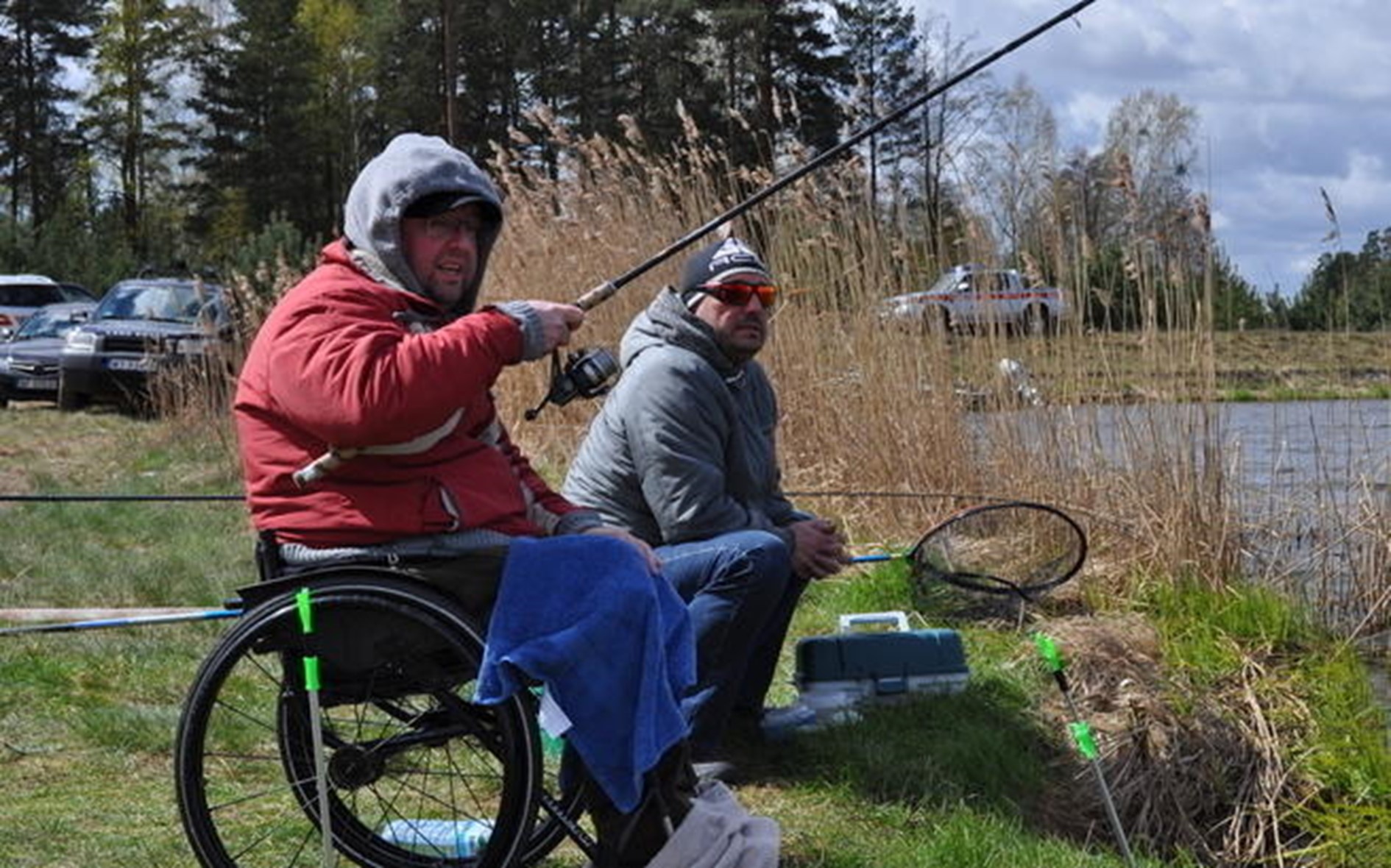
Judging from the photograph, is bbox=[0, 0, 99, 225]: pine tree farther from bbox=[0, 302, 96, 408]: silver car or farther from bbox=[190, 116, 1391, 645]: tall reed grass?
bbox=[190, 116, 1391, 645]: tall reed grass

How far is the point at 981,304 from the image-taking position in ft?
26.5

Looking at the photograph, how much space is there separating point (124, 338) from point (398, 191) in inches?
600

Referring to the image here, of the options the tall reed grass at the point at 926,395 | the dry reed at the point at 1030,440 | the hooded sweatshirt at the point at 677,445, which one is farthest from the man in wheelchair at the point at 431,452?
the tall reed grass at the point at 926,395

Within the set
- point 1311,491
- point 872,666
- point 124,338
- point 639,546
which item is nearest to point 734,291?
point 872,666

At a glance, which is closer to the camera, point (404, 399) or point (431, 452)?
point (404, 399)

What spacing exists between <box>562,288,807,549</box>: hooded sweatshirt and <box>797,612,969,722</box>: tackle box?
47 cm

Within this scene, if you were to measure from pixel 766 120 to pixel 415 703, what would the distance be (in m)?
8.34

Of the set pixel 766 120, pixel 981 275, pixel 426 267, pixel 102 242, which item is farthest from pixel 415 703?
pixel 102 242

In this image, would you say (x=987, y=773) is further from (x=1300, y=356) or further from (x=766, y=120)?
(x=766, y=120)

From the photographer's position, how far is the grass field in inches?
165

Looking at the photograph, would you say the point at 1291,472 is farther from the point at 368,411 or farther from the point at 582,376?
the point at 368,411

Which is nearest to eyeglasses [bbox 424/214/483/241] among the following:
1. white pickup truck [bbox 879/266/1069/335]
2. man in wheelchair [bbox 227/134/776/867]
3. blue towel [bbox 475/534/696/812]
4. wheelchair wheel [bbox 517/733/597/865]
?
man in wheelchair [bbox 227/134/776/867]

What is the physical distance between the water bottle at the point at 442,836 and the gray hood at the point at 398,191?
111cm

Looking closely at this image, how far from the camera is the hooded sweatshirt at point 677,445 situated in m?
4.50
